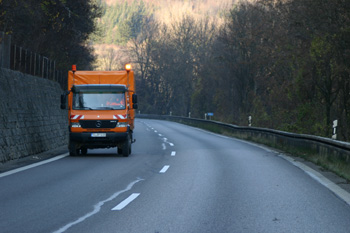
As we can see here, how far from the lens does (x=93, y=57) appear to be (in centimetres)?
4297

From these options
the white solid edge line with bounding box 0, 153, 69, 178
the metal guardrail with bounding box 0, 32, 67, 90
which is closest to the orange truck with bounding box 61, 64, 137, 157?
the white solid edge line with bounding box 0, 153, 69, 178

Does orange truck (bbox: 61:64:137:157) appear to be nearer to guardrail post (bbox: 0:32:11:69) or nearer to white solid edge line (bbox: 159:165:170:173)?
guardrail post (bbox: 0:32:11:69)

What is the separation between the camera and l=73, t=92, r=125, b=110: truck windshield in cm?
1850

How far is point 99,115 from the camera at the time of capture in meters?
18.2

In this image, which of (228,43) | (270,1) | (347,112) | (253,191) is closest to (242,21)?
(228,43)

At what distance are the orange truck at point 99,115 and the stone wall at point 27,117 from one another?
146 centimetres

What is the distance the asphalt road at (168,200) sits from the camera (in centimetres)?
700

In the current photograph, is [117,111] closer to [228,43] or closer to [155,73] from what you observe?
[228,43]

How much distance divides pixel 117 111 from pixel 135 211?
34.8 feet

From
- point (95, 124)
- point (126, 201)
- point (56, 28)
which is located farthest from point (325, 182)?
point (56, 28)

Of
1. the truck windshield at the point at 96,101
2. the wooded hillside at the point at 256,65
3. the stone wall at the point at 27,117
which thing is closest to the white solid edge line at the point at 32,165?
the stone wall at the point at 27,117

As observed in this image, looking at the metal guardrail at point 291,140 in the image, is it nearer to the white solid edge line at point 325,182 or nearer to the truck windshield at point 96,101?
the white solid edge line at point 325,182

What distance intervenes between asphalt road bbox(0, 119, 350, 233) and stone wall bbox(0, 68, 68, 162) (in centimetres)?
195

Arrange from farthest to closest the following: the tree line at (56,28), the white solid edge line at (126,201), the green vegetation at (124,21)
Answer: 1. the green vegetation at (124,21)
2. the tree line at (56,28)
3. the white solid edge line at (126,201)
